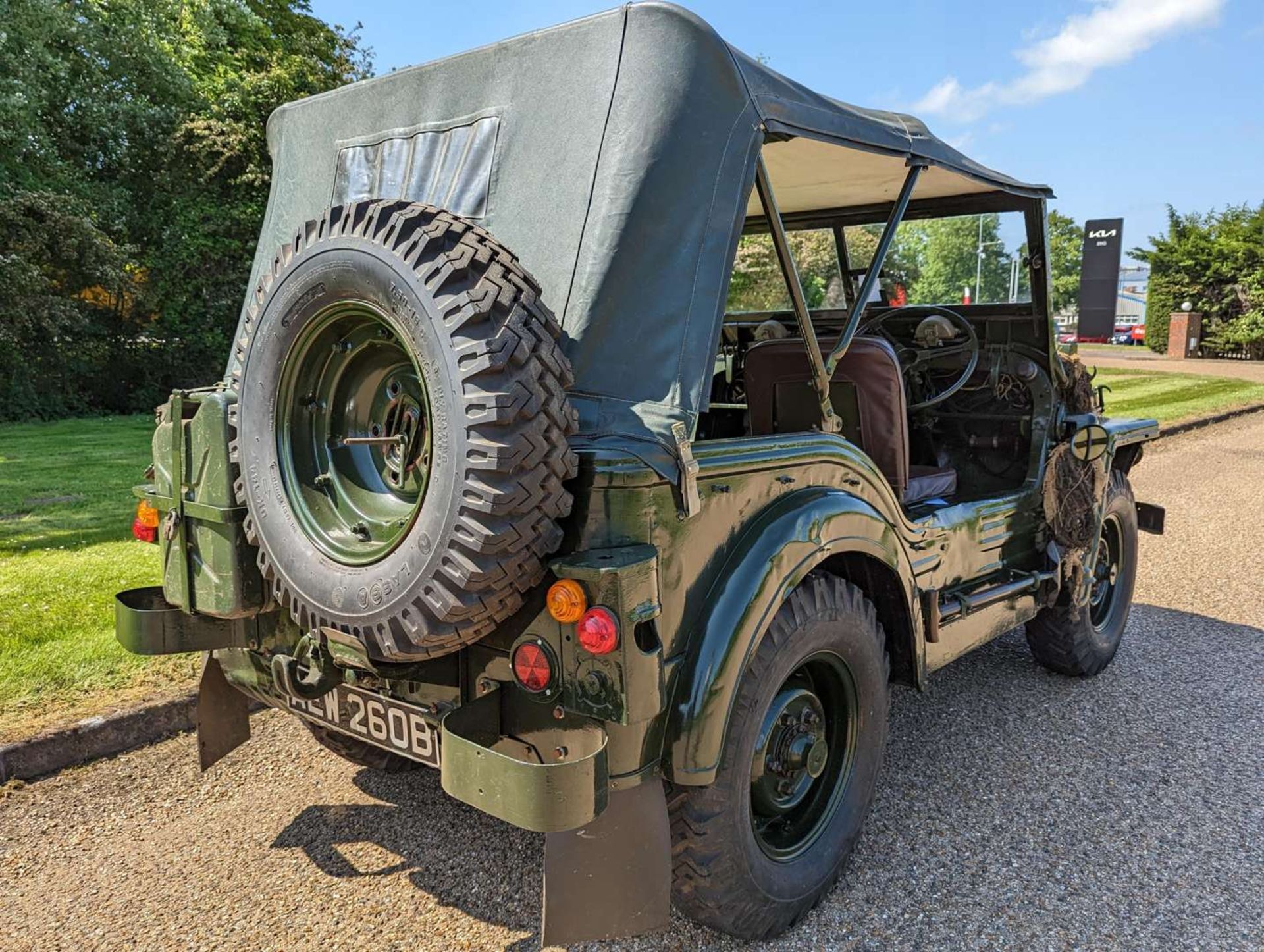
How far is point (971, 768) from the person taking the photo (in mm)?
3600

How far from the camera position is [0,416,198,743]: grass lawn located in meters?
3.85

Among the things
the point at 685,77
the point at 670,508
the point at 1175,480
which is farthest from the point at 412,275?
the point at 1175,480

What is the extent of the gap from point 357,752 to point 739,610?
1.81 metres

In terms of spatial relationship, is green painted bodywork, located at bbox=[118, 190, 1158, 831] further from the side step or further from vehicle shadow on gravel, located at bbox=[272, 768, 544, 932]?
vehicle shadow on gravel, located at bbox=[272, 768, 544, 932]

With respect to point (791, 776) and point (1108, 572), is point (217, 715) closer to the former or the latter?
point (791, 776)

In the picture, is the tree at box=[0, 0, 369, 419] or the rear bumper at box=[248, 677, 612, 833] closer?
the rear bumper at box=[248, 677, 612, 833]

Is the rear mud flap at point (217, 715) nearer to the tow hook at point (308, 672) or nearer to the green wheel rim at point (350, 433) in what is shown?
the tow hook at point (308, 672)

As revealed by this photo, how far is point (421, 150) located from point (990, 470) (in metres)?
3.18

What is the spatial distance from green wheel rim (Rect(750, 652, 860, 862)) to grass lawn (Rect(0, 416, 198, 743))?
271 centimetres

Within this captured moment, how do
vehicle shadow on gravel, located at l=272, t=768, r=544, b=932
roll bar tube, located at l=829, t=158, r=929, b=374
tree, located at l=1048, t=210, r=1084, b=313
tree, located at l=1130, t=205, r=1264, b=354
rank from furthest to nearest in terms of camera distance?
1. tree, located at l=1048, t=210, r=1084, b=313
2. tree, located at l=1130, t=205, r=1264, b=354
3. roll bar tube, located at l=829, t=158, r=929, b=374
4. vehicle shadow on gravel, located at l=272, t=768, r=544, b=932

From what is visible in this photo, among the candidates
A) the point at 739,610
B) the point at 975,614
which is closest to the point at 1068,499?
the point at 975,614

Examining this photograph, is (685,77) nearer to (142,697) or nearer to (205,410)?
(205,410)

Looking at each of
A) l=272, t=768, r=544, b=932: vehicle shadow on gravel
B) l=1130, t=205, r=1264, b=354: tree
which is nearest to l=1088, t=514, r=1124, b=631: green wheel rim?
l=272, t=768, r=544, b=932: vehicle shadow on gravel

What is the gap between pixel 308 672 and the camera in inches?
103
